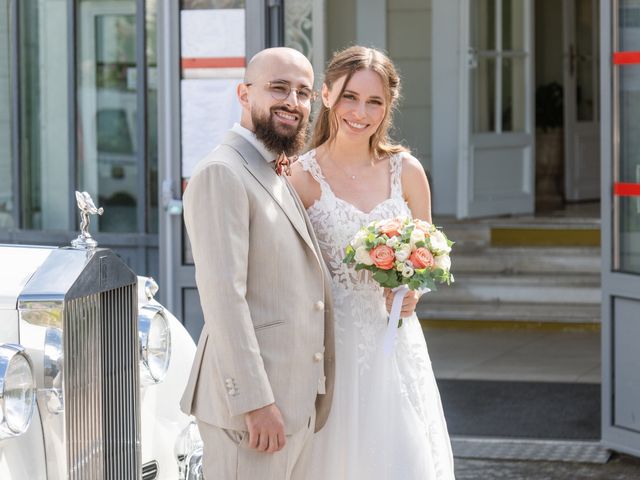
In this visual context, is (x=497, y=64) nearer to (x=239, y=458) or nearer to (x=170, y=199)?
(x=170, y=199)

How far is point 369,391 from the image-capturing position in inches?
143

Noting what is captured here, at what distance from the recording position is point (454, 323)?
349 inches

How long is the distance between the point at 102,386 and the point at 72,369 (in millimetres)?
163

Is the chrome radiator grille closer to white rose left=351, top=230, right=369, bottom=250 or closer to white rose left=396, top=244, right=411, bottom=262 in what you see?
white rose left=351, top=230, right=369, bottom=250

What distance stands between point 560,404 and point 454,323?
2.26 meters

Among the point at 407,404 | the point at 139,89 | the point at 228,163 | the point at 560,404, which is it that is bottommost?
the point at 560,404

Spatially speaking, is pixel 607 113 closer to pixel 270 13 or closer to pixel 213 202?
pixel 270 13

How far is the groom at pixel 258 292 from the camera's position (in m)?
3.10

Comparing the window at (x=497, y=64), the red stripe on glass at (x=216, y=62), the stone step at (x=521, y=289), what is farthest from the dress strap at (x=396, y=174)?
the window at (x=497, y=64)

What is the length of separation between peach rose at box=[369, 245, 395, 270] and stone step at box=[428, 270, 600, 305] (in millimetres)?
5570

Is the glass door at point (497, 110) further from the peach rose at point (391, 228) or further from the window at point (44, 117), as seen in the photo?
the peach rose at point (391, 228)

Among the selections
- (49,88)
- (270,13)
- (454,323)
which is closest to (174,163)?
(270,13)

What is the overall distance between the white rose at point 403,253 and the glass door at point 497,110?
6414 millimetres

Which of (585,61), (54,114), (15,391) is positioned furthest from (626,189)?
(585,61)
